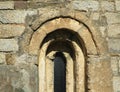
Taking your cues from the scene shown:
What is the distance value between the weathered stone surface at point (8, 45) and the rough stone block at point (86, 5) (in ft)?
3.32

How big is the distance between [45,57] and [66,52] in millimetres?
357

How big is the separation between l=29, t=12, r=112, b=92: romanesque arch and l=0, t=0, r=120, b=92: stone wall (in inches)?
3.8

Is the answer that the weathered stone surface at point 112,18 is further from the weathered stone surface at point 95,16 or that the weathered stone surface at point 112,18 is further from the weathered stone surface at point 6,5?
the weathered stone surface at point 6,5

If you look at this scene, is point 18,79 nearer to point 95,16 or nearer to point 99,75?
point 99,75

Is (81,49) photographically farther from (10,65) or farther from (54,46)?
(10,65)

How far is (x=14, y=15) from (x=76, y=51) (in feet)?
3.48

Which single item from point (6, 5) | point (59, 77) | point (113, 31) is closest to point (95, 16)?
point (113, 31)

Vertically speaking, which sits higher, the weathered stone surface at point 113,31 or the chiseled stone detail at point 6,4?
the chiseled stone detail at point 6,4

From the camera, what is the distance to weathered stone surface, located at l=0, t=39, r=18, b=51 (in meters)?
4.73

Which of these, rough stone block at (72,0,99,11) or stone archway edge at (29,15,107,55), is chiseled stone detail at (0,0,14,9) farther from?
rough stone block at (72,0,99,11)

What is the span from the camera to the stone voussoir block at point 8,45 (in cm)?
473

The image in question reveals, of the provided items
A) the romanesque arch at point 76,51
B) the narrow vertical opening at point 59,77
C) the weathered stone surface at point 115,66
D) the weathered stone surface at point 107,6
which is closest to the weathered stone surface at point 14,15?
the romanesque arch at point 76,51

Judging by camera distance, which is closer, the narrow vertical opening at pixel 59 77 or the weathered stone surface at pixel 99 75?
the weathered stone surface at pixel 99 75

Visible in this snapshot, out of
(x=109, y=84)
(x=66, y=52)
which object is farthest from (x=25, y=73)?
(x=109, y=84)
